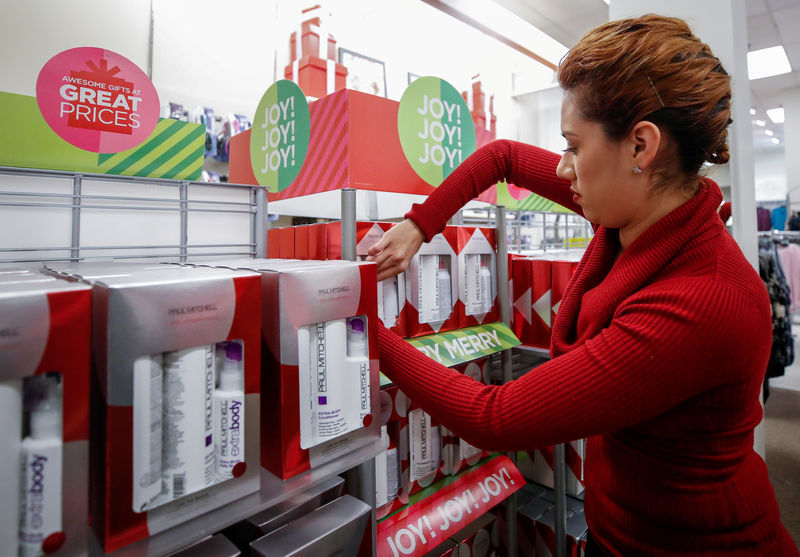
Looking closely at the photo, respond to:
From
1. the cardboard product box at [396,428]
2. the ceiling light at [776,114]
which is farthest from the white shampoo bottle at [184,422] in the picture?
the ceiling light at [776,114]

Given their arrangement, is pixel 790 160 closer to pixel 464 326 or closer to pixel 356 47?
pixel 356 47

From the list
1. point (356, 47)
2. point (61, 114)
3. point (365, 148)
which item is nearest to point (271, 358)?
point (365, 148)

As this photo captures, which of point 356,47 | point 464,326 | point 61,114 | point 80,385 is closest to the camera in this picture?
point 80,385

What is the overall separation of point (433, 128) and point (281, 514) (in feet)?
3.63

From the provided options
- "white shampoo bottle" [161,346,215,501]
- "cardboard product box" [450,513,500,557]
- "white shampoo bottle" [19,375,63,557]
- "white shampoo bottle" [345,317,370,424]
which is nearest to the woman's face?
"white shampoo bottle" [345,317,370,424]

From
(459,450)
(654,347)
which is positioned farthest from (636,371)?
(459,450)

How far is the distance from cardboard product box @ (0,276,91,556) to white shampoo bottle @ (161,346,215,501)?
0.09 m

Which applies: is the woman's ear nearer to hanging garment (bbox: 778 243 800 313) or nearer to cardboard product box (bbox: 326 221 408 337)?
cardboard product box (bbox: 326 221 408 337)

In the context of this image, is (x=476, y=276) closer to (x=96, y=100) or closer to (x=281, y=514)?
(x=281, y=514)

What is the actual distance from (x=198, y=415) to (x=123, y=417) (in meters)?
0.09

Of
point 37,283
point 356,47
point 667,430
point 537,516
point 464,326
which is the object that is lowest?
point 537,516

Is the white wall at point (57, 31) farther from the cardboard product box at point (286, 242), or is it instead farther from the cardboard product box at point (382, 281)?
the cardboard product box at point (382, 281)

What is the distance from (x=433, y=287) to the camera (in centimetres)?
133

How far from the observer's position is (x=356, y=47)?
15.0 ft
